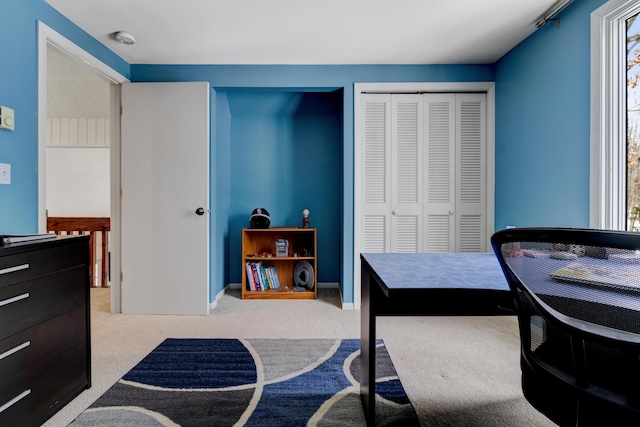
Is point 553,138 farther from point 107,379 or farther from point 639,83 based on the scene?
point 107,379

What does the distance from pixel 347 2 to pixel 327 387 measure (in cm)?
247

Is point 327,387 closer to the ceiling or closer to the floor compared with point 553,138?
closer to the floor

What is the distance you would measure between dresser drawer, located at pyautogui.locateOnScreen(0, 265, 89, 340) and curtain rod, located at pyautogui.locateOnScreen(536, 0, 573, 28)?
3.48 metres

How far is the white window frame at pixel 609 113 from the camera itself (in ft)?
6.52

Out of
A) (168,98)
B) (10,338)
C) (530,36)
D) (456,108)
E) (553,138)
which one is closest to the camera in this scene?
(10,338)

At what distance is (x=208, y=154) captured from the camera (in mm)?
3162

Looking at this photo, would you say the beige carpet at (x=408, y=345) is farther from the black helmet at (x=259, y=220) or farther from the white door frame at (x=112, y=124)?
the black helmet at (x=259, y=220)

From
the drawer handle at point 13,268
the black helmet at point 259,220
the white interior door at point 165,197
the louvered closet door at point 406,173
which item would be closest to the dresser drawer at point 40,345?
the drawer handle at point 13,268

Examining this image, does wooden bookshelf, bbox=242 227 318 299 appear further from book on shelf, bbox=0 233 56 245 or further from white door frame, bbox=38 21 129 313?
book on shelf, bbox=0 233 56 245

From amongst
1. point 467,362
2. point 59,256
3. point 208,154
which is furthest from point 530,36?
point 59,256

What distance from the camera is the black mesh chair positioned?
73cm

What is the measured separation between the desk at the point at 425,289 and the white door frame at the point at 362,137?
161 cm

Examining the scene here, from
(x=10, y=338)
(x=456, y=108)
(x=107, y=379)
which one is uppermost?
(x=456, y=108)

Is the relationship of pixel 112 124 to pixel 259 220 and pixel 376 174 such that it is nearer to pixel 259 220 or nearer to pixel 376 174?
pixel 259 220
